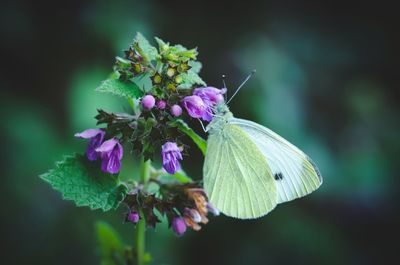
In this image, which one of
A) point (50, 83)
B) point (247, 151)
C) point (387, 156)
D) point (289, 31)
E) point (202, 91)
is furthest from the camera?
point (289, 31)

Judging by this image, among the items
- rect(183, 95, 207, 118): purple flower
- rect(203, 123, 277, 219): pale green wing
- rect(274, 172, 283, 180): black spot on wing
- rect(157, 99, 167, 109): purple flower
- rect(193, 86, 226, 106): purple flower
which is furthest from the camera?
rect(274, 172, 283, 180): black spot on wing

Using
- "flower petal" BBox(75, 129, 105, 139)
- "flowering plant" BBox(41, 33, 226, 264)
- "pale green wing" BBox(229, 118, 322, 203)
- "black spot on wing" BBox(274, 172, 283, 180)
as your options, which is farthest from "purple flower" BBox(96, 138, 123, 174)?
"black spot on wing" BBox(274, 172, 283, 180)

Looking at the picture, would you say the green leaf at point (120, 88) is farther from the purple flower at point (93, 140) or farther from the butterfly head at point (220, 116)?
the butterfly head at point (220, 116)

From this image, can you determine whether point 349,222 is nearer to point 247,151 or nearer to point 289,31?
point 289,31

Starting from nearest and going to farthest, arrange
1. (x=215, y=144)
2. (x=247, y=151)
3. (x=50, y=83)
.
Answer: (x=215, y=144) < (x=247, y=151) < (x=50, y=83)

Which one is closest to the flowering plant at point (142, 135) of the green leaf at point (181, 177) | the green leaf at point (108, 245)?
the green leaf at point (181, 177)

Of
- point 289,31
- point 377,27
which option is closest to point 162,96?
point 289,31

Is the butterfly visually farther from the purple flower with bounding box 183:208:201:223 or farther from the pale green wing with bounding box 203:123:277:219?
the purple flower with bounding box 183:208:201:223
